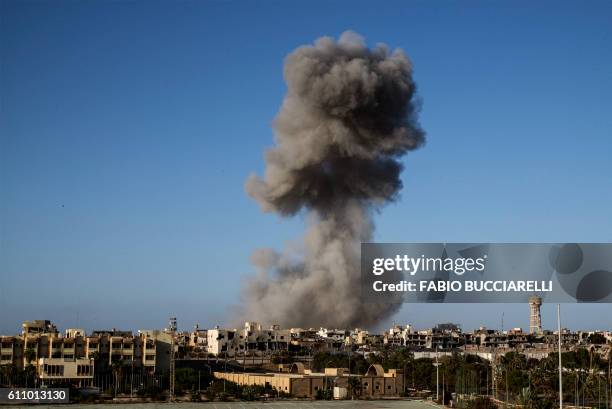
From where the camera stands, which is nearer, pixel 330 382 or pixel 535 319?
pixel 330 382

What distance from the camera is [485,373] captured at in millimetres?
54594

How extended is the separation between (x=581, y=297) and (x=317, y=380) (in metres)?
15.0

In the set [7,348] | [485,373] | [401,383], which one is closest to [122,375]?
[7,348]

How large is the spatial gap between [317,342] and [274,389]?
3167cm

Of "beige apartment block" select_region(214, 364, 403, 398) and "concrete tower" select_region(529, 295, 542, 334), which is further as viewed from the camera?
"concrete tower" select_region(529, 295, 542, 334)

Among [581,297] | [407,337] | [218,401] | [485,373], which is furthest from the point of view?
[407,337]

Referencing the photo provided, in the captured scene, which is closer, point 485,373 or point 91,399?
point 91,399

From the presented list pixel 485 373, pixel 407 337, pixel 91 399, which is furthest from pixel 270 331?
pixel 91 399

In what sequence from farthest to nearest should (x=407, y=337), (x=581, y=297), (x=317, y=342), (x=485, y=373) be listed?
(x=407, y=337) → (x=317, y=342) → (x=485, y=373) → (x=581, y=297)

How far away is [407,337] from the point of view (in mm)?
92062

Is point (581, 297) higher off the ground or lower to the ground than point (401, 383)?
higher

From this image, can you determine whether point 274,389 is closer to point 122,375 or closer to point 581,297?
point 122,375

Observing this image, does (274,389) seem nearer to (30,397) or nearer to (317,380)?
(317,380)

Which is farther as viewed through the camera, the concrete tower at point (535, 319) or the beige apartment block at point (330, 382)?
the concrete tower at point (535, 319)
